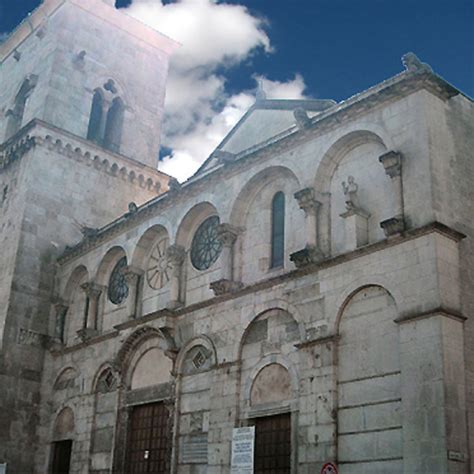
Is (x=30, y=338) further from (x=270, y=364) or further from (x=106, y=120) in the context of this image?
(x=270, y=364)

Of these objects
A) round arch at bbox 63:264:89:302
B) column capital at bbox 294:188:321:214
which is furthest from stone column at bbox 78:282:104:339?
column capital at bbox 294:188:321:214

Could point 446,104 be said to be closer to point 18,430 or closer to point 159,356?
point 159,356

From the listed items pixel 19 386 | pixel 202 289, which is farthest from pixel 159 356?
pixel 19 386

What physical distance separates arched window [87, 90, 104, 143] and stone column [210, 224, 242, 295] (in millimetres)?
12488

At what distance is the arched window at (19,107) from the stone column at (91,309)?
952cm

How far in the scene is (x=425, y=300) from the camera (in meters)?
14.7

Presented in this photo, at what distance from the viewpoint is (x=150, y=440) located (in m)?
→ 21.1

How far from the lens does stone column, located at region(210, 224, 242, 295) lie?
19.6 m

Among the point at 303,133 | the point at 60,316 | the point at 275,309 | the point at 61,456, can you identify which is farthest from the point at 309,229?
the point at 61,456

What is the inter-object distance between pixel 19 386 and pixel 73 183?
7.88 m

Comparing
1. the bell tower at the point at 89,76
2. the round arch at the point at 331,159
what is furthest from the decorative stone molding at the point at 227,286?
the bell tower at the point at 89,76

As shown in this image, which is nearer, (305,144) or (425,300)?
(425,300)

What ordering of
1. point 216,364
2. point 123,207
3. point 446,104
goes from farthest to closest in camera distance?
point 123,207
point 216,364
point 446,104

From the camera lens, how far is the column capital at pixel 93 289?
25.5 metres
